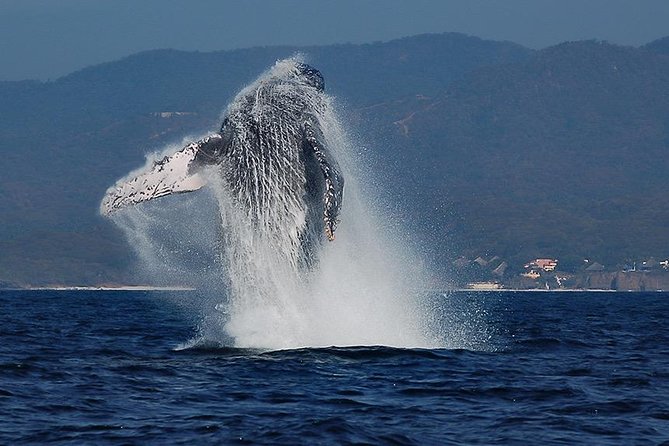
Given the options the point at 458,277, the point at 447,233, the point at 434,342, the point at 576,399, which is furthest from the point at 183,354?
the point at 447,233

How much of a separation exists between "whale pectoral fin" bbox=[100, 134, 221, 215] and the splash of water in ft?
1.02

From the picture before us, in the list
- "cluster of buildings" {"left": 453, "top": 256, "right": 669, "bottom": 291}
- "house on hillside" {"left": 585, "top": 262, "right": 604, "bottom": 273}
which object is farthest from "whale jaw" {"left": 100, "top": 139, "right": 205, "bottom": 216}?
"house on hillside" {"left": 585, "top": 262, "right": 604, "bottom": 273}

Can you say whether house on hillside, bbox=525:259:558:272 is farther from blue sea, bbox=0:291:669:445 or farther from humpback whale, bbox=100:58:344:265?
humpback whale, bbox=100:58:344:265

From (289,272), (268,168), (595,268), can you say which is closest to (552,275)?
(595,268)

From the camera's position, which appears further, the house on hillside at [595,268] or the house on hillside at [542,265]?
the house on hillside at [595,268]

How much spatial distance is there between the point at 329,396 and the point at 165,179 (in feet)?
17.4

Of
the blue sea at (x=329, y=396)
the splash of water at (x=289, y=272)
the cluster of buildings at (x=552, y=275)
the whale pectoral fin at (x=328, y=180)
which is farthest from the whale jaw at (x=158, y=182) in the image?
the cluster of buildings at (x=552, y=275)

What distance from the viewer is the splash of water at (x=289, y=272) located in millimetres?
18031

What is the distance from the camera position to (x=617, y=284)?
162000 millimetres

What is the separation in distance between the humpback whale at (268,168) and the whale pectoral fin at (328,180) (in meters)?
0.02

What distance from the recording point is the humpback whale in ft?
58.2

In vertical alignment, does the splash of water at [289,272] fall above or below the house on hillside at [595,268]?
below

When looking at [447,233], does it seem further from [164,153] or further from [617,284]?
[164,153]

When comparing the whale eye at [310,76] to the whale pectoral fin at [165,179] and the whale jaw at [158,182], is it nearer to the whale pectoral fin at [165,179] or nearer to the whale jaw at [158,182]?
the whale pectoral fin at [165,179]
